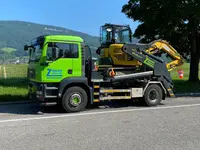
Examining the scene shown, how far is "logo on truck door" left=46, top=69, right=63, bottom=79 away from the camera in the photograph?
10.0 m

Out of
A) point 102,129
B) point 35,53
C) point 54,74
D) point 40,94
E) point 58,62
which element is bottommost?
point 102,129

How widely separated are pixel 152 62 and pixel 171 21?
21.1ft

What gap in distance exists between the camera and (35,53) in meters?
10.8

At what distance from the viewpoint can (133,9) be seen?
20.6 m

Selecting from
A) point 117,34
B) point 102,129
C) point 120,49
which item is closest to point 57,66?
point 102,129

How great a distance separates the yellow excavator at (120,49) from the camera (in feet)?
41.2

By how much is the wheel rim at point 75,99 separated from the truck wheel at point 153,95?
294cm

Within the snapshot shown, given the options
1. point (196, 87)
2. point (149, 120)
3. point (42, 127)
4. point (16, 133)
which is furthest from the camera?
point (196, 87)

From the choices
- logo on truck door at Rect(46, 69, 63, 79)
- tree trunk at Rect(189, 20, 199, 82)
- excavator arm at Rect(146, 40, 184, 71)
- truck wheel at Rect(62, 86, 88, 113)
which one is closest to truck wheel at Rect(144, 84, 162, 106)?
excavator arm at Rect(146, 40, 184, 71)

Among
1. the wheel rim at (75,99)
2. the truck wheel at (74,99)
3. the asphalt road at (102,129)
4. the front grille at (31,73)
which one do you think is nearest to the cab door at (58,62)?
the truck wheel at (74,99)

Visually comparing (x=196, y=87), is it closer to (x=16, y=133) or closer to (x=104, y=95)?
(x=104, y=95)

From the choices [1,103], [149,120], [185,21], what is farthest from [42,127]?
[185,21]

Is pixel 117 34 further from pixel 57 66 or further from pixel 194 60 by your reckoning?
pixel 194 60

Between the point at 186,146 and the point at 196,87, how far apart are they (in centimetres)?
1349
